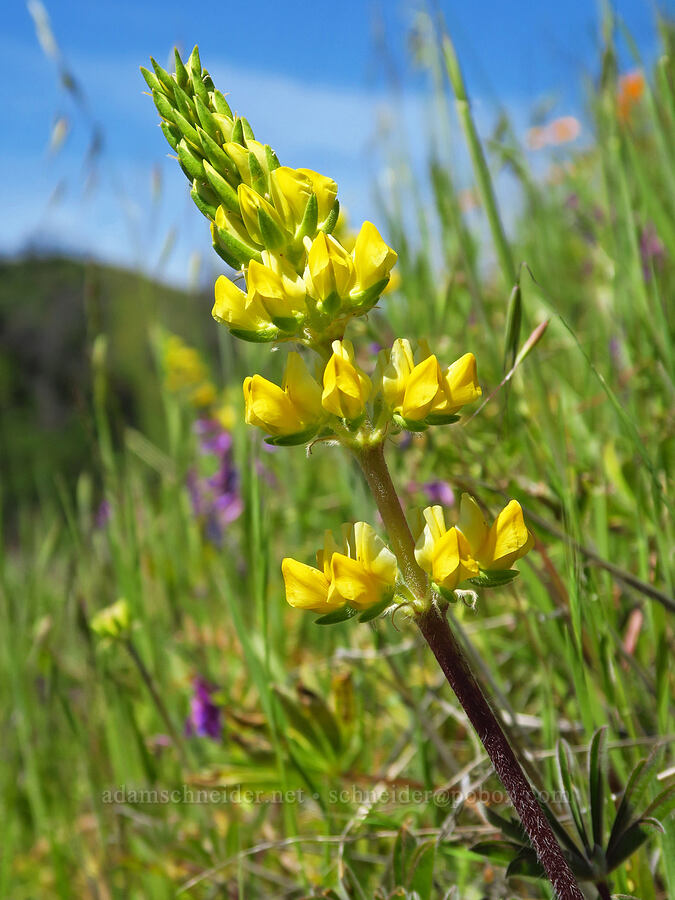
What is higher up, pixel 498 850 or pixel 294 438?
pixel 294 438

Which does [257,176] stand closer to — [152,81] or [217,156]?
[217,156]

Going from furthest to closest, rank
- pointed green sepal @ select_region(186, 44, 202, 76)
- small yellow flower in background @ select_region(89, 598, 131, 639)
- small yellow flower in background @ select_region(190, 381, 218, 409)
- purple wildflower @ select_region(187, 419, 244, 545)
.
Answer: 1. small yellow flower in background @ select_region(190, 381, 218, 409)
2. purple wildflower @ select_region(187, 419, 244, 545)
3. small yellow flower in background @ select_region(89, 598, 131, 639)
4. pointed green sepal @ select_region(186, 44, 202, 76)

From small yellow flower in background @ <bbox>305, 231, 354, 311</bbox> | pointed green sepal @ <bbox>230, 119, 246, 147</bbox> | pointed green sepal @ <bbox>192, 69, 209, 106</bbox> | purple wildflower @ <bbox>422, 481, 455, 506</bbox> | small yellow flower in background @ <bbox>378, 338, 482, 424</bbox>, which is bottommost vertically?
small yellow flower in background @ <bbox>378, 338, 482, 424</bbox>

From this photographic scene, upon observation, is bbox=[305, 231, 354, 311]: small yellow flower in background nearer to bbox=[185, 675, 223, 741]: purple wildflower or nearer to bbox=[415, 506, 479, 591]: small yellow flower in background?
bbox=[415, 506, 479, 591]: small yellow flower in background

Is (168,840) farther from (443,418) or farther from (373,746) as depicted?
(443,418)

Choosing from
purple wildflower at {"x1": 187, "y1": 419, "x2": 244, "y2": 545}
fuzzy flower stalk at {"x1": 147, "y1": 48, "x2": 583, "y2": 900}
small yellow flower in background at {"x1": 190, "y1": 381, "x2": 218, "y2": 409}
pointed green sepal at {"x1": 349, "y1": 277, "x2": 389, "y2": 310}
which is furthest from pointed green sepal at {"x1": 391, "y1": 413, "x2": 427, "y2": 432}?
small yellow flower in background at {"x1": 190, "y1": 381, "x2": 218, "y2": 409}

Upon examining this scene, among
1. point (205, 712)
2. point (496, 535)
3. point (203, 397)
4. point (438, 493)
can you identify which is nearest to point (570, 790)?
point (496, 535)

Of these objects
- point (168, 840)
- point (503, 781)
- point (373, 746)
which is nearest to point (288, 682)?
point (373, 746)
